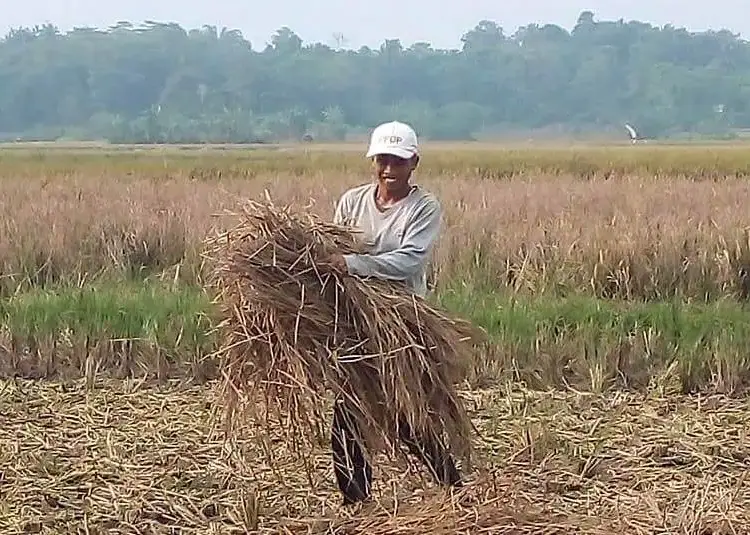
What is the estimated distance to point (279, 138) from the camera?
5325 centimetres

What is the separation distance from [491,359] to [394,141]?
2.70 m

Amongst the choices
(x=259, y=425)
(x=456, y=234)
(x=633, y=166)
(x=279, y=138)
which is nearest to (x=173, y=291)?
(x=456, y=234)

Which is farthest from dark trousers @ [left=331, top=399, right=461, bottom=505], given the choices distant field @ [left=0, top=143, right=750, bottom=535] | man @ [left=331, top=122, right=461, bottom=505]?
distant field @ [left=0, top=143, right=750, bottom=535]

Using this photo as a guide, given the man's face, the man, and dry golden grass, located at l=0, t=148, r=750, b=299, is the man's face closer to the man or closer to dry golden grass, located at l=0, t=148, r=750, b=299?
the man

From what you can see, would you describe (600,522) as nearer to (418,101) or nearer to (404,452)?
(404,452)

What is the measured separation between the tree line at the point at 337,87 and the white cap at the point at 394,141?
48.1 meters

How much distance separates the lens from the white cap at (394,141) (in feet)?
12.1

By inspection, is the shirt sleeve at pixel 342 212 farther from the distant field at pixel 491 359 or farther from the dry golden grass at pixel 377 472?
the dry golden grass at pixel 377 472

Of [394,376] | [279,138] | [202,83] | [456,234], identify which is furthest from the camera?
[202,83]

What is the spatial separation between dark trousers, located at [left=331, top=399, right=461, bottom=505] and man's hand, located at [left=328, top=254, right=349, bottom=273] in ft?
1.55

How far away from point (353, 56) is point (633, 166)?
56394 millimetres

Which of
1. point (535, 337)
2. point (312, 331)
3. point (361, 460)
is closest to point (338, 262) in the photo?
point (312, 331)

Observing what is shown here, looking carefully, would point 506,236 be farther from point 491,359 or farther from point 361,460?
point 361,460

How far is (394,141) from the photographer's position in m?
3.70
